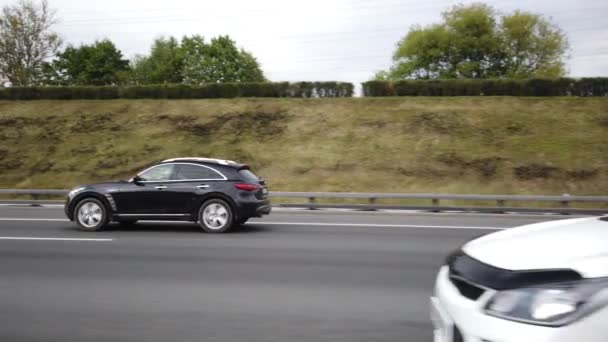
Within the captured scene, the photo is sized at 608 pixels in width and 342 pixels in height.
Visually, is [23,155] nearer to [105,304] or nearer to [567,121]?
[105,304]

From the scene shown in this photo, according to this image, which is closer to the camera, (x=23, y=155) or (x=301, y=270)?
(x=301, y=270)

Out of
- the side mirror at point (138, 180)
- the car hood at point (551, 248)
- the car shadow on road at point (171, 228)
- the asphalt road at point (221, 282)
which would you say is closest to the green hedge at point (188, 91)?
the car shadow on road at point (171, 228)

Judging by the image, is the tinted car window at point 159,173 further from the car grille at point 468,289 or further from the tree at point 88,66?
the tree at point 88,66

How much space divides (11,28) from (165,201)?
1838 inches

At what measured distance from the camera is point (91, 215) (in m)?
11.9

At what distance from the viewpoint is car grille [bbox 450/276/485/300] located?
2.90m

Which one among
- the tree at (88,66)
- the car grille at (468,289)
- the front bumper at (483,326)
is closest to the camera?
the front bumper at (483,326)

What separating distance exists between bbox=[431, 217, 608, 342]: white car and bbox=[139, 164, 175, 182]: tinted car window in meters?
9.38

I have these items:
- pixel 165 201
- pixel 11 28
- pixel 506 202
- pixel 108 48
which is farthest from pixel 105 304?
pixel 108 48

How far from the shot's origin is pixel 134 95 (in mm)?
33438

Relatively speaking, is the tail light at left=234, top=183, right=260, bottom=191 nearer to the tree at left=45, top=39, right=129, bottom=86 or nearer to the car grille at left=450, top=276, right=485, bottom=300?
the car grille at left=450, top=276, right=485, bottom=300

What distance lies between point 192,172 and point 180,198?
0.63 meters

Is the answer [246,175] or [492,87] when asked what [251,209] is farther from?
[492,87]

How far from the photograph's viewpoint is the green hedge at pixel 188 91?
1243 inches
